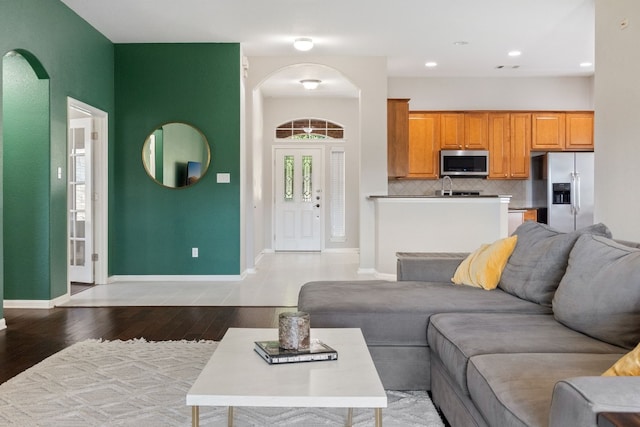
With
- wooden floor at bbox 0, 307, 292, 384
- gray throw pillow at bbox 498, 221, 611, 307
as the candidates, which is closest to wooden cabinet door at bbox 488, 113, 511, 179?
wooden floor at bbox 0, 307, 292, 384

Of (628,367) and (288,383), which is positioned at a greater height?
(628,367)

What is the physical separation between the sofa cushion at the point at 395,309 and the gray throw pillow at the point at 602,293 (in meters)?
0.43

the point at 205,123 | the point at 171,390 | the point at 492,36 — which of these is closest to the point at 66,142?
the point at 205,123

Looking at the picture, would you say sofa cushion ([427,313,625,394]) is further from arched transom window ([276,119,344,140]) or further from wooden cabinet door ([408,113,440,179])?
arched transom window ([276,119,344,140])

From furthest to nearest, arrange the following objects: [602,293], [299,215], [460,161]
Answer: [299,215] < [460,161] < [602,293]

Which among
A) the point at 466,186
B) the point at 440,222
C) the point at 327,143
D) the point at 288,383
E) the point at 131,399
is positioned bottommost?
the point at 131,399

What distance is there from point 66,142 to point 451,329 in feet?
14.7

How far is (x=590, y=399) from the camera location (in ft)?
3.56

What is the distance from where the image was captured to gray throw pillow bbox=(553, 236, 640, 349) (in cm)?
192

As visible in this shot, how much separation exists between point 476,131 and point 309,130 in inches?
130

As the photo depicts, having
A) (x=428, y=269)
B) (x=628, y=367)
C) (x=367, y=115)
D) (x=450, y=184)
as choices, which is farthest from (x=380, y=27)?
(x=628, y=367)

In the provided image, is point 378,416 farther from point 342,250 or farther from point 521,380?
point 342,250

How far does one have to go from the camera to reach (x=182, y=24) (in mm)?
5906

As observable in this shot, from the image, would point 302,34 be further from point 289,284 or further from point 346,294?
point 346,294
